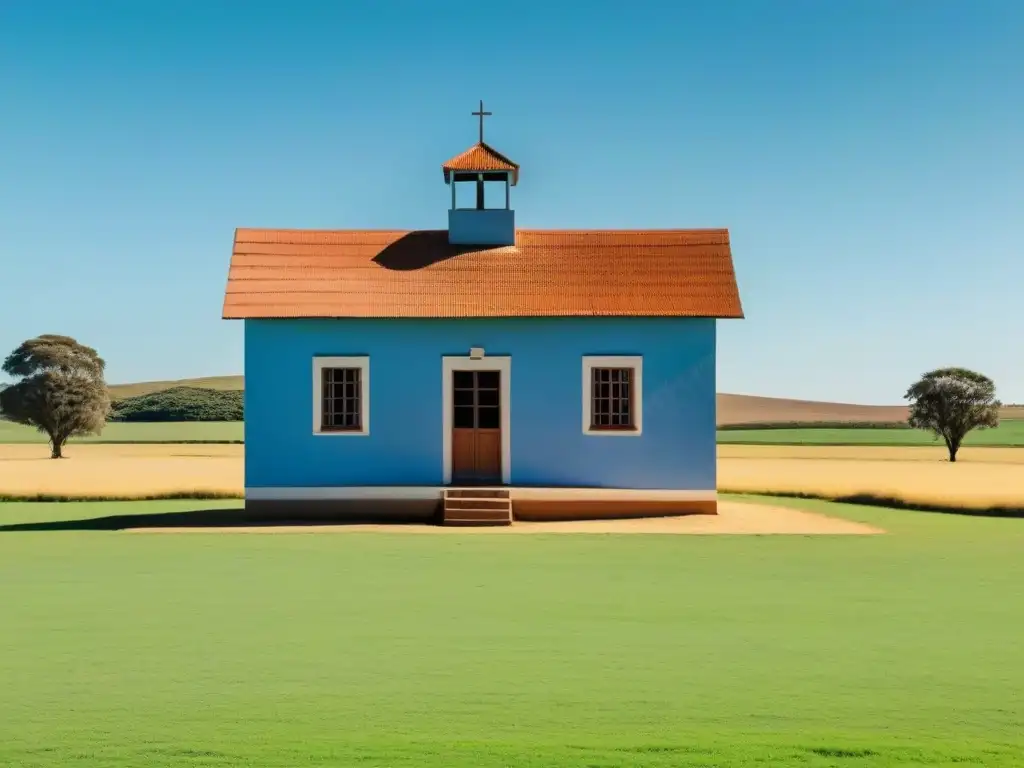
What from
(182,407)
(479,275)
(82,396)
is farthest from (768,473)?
(182,407)

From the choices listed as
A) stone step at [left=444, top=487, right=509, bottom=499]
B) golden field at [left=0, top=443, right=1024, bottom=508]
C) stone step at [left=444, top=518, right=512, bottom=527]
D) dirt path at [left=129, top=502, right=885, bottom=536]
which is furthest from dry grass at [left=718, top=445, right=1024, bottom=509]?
stone step at [left=444, top=518, right=512, bottom=527]

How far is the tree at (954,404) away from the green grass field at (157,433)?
43.1 metres

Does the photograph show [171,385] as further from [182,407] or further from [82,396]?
[82,396]

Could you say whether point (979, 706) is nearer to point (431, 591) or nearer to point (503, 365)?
point (431, 591)

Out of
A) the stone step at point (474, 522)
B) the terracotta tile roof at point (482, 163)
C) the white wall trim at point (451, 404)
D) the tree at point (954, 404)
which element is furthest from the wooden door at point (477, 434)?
the tree at point (954, 404)

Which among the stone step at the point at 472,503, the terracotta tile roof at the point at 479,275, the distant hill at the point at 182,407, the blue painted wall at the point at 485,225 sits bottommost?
the stone step at the point at 472,503

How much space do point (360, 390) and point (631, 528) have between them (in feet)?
21.8

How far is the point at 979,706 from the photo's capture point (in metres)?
8.27

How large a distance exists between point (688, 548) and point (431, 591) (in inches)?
244

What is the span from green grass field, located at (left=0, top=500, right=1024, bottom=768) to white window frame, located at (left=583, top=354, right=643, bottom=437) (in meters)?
6.41

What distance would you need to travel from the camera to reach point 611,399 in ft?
79.3

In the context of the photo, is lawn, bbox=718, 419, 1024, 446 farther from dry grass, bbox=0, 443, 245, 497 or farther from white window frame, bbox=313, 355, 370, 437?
white window frame, bbox=313, 355, 370, 437

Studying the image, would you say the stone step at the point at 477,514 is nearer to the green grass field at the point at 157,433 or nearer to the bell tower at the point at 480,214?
the bell tower at the point at 480,214

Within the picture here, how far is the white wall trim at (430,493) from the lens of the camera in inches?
923
